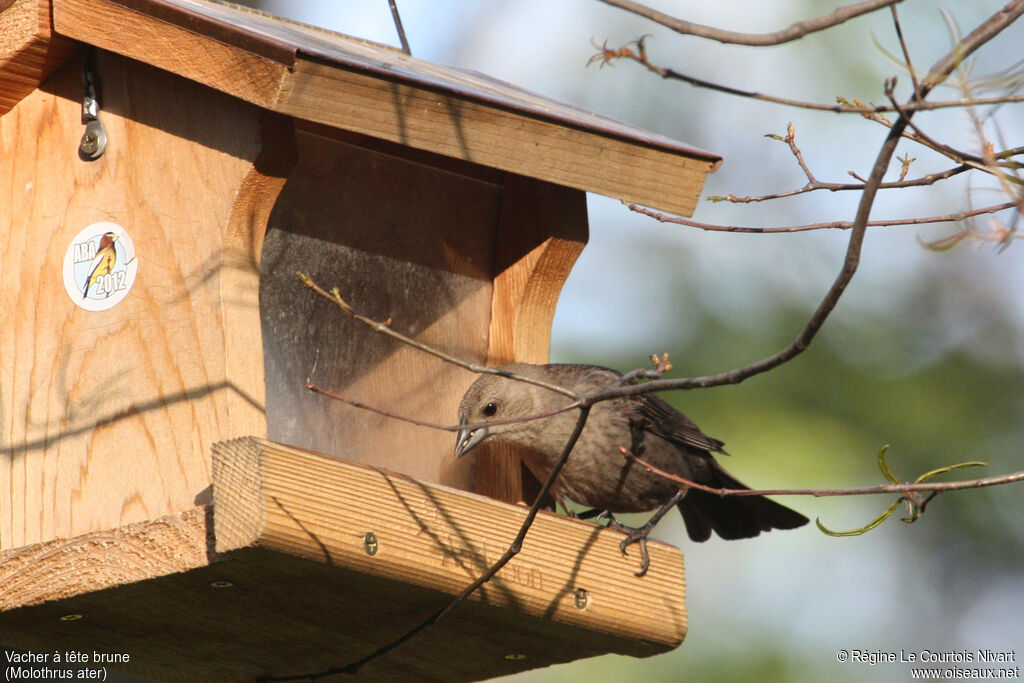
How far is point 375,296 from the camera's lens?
11.7ft

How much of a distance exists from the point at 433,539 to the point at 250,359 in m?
0.59

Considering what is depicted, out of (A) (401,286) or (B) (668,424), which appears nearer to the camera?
(A) (401,286)

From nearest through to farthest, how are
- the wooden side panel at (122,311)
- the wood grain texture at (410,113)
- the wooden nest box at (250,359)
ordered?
the wooden nest box at (250,359)
the wood grain texture at (410,113)
the wooden side panel at (122,311)

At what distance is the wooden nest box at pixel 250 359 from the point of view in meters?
2.76

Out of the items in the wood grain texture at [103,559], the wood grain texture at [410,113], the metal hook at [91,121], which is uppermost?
the metal hook at [91,121]

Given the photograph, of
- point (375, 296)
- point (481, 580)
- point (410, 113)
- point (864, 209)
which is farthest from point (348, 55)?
point (864, 209)

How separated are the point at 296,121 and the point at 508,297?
87cm

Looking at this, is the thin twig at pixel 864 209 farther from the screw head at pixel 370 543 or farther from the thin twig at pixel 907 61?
the screw head at pixel 370 543

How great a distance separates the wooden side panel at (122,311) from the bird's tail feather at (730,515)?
2.19 m

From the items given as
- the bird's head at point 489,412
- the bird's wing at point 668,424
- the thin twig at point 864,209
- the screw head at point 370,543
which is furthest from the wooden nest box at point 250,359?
the thin twig at point 864,209

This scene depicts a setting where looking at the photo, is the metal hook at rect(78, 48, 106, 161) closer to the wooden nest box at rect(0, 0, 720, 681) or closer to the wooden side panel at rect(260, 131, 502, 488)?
the wooden nest box at rect(0, 0, 720, 681)

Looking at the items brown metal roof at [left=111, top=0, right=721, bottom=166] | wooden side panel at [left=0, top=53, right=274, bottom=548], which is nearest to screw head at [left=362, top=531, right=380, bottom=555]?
wooden side panel at [left=0, top=53, right=274, bottom=548]

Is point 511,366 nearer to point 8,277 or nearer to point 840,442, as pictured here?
point 8,277

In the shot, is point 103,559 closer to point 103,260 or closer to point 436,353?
point 103,260
